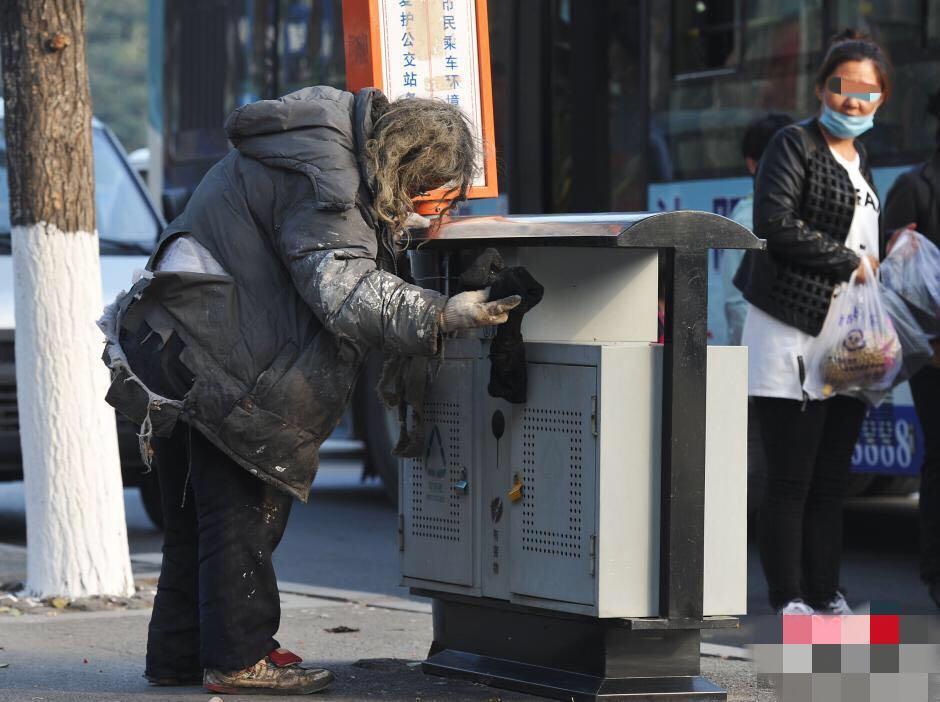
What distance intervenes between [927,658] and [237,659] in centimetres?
175

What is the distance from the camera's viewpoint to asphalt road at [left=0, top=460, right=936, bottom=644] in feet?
23.7

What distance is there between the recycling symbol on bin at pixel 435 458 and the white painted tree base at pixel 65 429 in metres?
2.03

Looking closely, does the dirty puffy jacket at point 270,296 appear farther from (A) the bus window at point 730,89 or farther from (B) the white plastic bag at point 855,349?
(A) the bus window at point 730,89

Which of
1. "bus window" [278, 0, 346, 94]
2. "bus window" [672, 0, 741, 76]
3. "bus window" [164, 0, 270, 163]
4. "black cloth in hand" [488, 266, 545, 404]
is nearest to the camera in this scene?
"black cloth in hand" [488, 266, 545, 404]

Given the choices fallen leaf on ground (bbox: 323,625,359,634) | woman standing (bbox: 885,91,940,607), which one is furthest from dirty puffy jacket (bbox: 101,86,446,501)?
woman standing (bbox: 885,91,940,607)

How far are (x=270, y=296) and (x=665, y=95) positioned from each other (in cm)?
469

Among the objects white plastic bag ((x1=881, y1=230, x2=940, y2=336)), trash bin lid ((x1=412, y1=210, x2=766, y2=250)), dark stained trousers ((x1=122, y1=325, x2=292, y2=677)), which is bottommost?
dark stained trousers ((x1=122, y1=325, x2=292, y2=677))

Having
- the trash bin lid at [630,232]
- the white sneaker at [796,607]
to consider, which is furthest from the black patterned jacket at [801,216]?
the trash bin lid at [630,232]

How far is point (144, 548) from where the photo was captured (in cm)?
845

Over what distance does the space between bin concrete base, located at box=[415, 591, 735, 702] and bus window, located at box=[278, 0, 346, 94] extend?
5916 millimetres

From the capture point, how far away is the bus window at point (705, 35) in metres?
8.45

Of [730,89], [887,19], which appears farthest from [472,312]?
[730,89]

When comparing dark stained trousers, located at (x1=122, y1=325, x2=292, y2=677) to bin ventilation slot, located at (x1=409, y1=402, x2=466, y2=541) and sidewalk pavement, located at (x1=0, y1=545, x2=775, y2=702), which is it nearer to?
sidewalk pavement, located at (x1=0, y1=545, x2=775, y2=702)

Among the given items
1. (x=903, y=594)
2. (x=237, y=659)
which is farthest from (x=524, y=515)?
(x=903, y=594)
